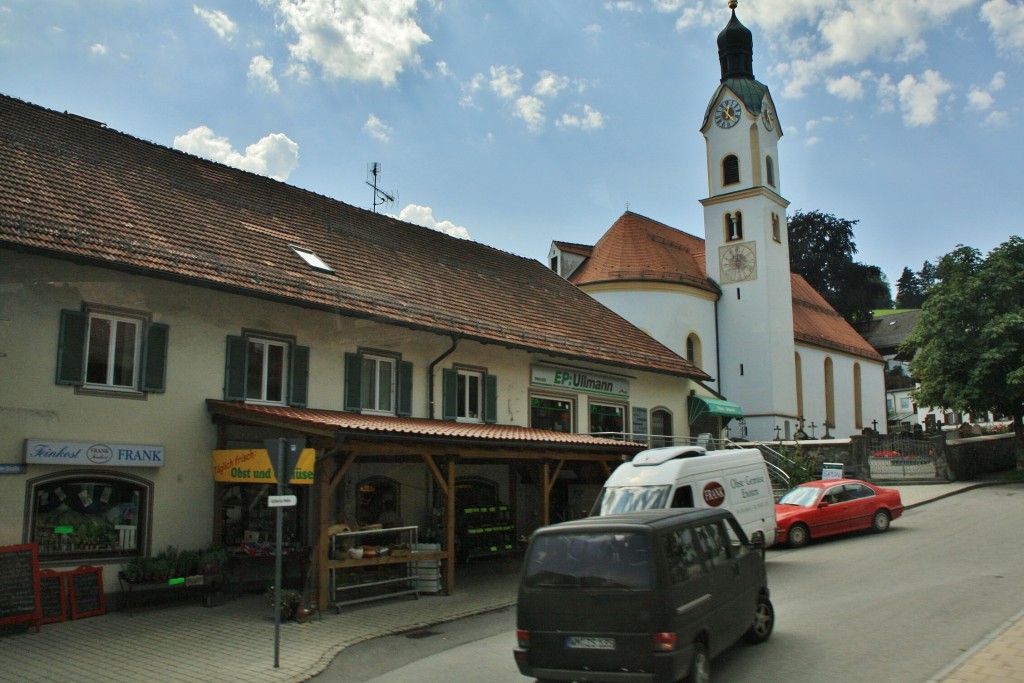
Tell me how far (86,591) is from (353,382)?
20.9ft

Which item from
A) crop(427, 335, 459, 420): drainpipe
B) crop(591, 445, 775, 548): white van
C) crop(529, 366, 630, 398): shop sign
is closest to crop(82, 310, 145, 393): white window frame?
crop(427, 335, 459, 420): drainpipe

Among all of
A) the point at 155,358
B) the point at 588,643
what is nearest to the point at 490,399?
the point at 155,358

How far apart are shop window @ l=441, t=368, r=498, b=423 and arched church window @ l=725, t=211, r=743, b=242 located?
24.7 m

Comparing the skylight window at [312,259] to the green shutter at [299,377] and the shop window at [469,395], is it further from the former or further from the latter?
the shop window at [469,395]

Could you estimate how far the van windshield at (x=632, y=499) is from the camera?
573 inches

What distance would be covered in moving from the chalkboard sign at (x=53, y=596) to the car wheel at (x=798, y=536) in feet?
45.8

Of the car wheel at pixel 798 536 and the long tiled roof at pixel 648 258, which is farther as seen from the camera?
the long tiled roof at pixel 648 258

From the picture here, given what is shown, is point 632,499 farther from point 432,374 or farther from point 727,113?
point 727,113

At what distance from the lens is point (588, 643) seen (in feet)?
24.3

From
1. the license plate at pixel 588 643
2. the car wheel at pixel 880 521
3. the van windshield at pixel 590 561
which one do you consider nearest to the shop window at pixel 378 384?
the van windshield at pixel 590 561

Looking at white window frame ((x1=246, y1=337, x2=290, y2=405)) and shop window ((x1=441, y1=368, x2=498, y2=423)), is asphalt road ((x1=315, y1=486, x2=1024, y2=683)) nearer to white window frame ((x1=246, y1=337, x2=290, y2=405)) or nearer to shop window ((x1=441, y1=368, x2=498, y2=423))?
white window frame ((x1=246, y1=337, x2=290, y2=405))

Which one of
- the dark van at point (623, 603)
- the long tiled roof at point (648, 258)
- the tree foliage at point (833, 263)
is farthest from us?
the tree foliage at point (833, 263)

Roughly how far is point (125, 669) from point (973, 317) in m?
31.3

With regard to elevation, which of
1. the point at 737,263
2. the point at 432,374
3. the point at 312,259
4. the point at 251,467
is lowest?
the point at 251,467
